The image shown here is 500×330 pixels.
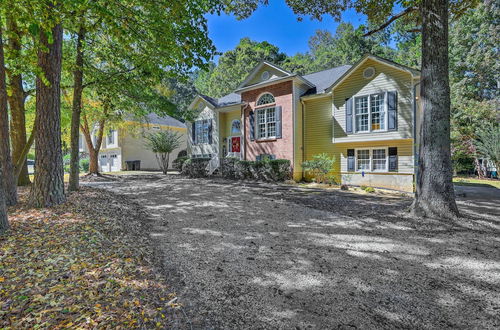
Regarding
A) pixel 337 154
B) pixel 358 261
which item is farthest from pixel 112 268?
pixel 337 154

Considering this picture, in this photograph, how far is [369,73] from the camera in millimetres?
12367

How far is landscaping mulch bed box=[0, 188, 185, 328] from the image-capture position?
219 cm

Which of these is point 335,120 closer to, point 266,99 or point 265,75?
point 266,99

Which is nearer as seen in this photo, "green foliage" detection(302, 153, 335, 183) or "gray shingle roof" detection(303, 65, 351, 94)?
"green foliage" detection(302, 153, 335, 183)

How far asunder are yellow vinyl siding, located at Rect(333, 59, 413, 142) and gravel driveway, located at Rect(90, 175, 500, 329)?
236 inches

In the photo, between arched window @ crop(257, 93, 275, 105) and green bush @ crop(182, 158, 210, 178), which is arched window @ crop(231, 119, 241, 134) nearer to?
arched window @ crop(257, 93, 275, 105)

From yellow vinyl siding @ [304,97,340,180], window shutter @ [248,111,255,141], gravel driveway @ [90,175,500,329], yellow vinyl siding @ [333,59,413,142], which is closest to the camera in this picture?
gravel driveway @ [90,175,500,329]

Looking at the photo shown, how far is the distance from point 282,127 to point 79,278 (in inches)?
509

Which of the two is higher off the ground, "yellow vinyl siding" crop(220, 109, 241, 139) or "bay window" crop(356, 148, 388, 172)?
"yellow vinyl siding" crop(220, 109, 241, 139)

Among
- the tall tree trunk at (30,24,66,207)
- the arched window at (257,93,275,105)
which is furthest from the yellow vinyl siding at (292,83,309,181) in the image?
the tall tree trunk at (30,24,66,207)

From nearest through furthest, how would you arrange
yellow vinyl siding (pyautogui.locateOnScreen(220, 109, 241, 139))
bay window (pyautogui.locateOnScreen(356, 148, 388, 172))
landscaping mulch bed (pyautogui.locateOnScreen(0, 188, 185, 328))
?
landscaping mulch bed (pyautogui.locateOnScreen(0, 188, 185, 328))
bay window (pyautogui.locateOnScreen(356, 148, 388, 172))
yellow vinyl siding (pyautogui.locateOnScreen(220, 109, 241, 139))

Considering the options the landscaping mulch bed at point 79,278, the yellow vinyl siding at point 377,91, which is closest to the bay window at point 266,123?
the yellow vinyl siding at point 377,91

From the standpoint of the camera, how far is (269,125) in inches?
609

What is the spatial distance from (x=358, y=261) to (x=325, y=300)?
1.25 m
